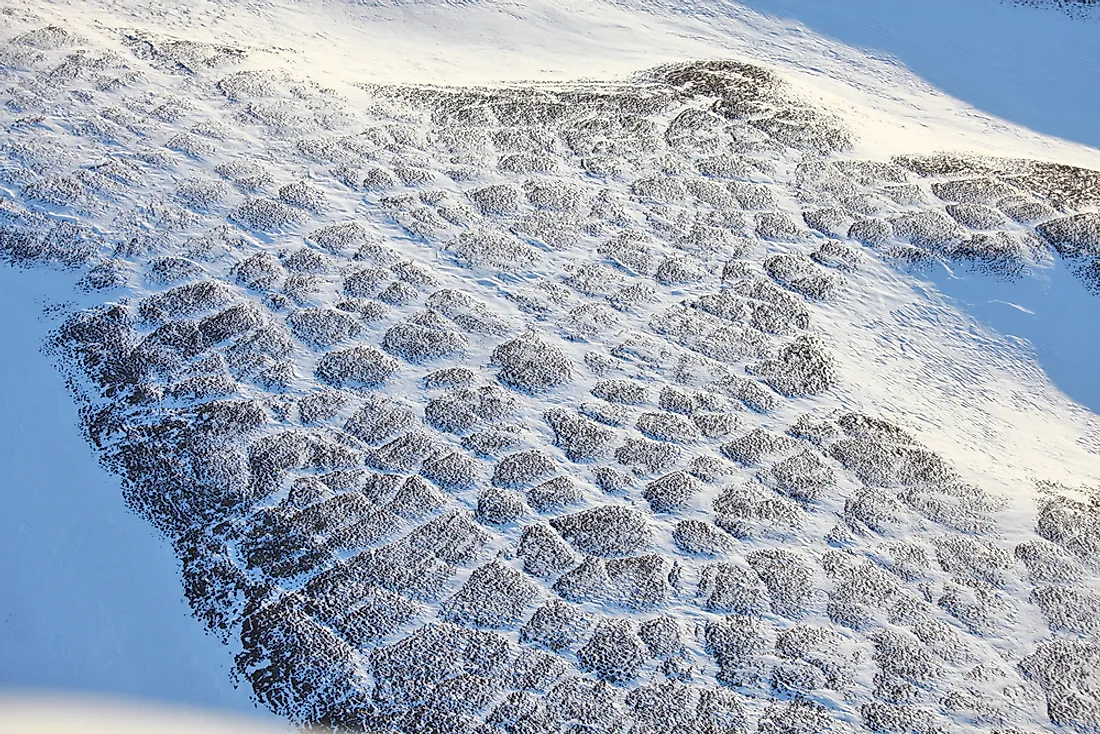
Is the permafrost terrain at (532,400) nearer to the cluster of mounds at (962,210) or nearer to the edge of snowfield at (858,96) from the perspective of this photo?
the cluster of mounds at (962,210)

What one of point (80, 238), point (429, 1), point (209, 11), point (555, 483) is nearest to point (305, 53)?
point (209, 11)

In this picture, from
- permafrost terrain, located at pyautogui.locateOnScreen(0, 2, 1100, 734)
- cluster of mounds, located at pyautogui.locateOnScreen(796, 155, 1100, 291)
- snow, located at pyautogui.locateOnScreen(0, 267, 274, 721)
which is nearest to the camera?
snow, located at pyautogui.locateOnScreen(0, 267, 274, 721)

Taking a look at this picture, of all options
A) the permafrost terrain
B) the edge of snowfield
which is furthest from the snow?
the edge of snowfield

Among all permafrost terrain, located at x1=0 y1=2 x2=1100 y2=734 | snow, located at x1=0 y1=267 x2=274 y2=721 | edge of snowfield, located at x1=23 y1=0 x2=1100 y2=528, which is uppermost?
edge of snowfield, located at x1=23 y1=0 x2=1100 y2=528

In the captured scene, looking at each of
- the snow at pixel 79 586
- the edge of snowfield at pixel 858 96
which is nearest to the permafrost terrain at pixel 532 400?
the snow at pixel 79 586

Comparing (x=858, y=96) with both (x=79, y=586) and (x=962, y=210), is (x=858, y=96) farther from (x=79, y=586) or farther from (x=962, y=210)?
(x=79, y=586)

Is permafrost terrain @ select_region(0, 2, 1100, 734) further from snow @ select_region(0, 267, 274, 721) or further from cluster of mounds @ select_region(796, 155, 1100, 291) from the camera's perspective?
snow @ select_region(0, 267, 274, 721)

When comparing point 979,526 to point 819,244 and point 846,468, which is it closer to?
point 846,468

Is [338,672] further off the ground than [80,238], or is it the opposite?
[80,238]

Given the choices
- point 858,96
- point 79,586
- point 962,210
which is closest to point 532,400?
point 79,586
